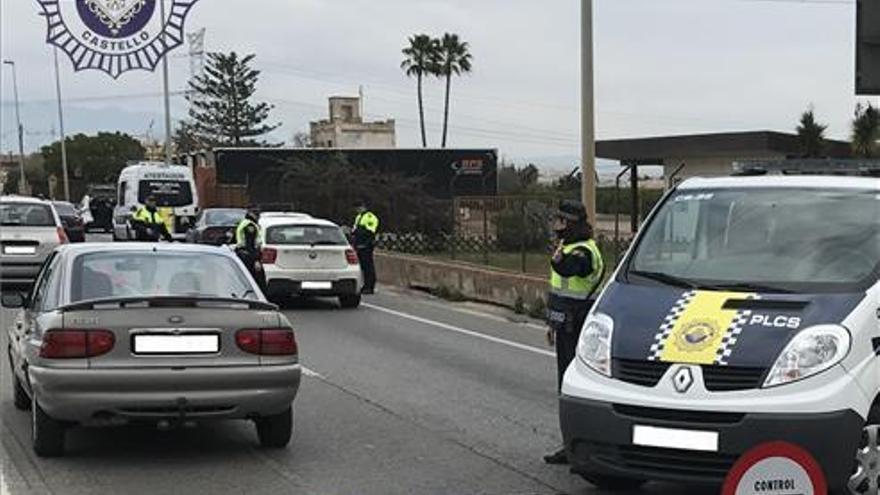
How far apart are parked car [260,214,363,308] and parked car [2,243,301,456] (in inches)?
377

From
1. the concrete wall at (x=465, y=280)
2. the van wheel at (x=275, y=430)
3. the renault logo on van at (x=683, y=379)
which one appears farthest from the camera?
the concrete wall at (x=465, y=280)

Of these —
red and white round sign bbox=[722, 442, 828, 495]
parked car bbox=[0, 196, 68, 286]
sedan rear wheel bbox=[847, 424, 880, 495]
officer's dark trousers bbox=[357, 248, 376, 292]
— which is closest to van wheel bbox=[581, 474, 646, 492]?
sedan rear wheel bbox=[847, 424, 880, 495]

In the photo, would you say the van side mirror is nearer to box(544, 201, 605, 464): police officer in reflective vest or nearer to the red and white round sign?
box(544, 201, 605, 464): police officer in reflective vest

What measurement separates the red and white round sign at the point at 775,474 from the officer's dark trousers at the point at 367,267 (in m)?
15.6

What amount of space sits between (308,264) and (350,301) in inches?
37.2

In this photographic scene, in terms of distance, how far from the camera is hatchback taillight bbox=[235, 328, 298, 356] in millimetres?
6961

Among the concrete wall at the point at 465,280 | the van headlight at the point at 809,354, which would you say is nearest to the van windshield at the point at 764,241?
the van headlight at the point at 809,354

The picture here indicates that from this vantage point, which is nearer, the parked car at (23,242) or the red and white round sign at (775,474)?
the red and white round sign at (775,474)

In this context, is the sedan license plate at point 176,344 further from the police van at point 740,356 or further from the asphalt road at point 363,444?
the police van at point 740,356

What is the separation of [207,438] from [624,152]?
2957cm

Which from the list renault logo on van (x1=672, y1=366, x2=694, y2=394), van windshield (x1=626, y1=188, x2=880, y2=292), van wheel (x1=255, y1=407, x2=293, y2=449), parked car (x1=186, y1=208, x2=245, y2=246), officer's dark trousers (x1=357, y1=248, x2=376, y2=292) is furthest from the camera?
parked car (x1=186, y1=208, x2=245, y2=246)

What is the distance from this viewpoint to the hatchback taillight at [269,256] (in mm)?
17234

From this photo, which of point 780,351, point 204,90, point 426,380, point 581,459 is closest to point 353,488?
point 581,459

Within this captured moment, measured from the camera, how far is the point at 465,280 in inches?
762
